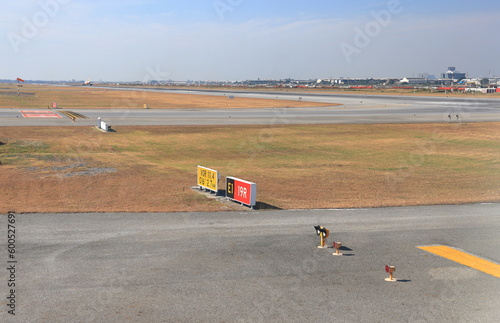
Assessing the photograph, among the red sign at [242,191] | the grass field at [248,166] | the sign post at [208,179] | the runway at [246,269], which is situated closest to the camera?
the runway at [246,269]

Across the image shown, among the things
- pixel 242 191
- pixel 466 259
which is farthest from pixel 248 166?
pixel 466 259

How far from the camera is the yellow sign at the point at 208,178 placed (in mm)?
26750

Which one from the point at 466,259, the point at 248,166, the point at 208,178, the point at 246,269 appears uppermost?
the point at 208,178

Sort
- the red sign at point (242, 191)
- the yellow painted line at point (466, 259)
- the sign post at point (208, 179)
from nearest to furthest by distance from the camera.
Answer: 1. the yellow painted line at point (466, 259)
2. the red sign at point (242, 191)
3. the sign post at point (208, 179)

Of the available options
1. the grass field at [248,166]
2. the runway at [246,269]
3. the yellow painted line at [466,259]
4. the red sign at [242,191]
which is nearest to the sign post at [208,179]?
the red sign at [242,191]

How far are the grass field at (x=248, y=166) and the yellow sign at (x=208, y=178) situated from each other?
3.63 feet

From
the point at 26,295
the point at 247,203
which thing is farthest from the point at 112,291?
the point at 247,203

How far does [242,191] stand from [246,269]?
30.7 ft

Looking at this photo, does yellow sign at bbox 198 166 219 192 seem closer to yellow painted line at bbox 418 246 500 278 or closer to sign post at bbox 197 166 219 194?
sign post at bbox 197 166 219 194

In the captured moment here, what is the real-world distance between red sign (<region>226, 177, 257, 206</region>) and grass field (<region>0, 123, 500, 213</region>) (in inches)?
49.1

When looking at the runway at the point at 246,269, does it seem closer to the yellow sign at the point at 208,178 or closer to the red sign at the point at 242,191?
the red sign at the point at 242,191

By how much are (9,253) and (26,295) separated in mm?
3859

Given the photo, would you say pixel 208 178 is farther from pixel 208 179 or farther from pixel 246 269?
pixel 246 269

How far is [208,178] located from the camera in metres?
27.7
